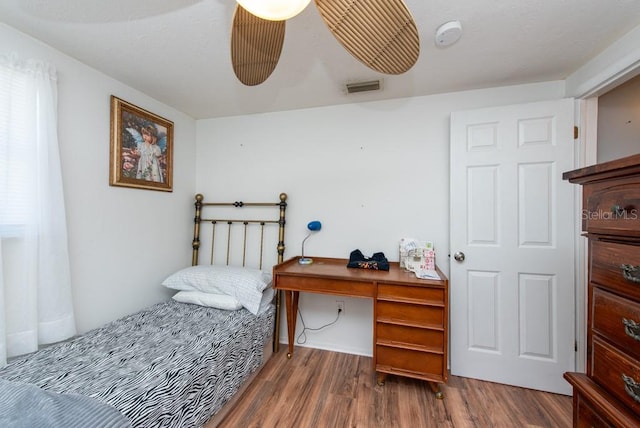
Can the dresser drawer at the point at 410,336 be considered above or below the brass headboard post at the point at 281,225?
below

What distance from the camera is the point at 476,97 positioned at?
77.9 inches

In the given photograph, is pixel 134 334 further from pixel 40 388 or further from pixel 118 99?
pixel 118 99

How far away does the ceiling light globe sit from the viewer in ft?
2.31

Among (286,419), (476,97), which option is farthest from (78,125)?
(476,97)

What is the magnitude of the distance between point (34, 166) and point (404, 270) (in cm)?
242

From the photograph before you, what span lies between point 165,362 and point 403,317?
4.54 ft

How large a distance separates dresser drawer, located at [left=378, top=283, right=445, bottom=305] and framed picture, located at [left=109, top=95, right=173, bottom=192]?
2.05 m

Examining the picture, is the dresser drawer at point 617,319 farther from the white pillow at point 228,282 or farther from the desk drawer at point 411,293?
the white pillow at point 228,282

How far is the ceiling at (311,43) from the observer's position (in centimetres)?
121

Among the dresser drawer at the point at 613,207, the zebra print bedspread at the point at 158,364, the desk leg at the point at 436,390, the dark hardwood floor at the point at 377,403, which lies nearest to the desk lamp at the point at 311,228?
the zebra print bedspread at the point at 158,364

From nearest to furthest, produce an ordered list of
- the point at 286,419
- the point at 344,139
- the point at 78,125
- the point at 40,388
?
the point at 40,388 → the point at 286,419 → the point at 78,125 → the point at 344,139

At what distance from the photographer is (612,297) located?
2.50 feet

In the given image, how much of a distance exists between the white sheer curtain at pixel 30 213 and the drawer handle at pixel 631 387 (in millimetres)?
2508

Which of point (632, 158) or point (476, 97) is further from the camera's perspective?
point (476, 97)
